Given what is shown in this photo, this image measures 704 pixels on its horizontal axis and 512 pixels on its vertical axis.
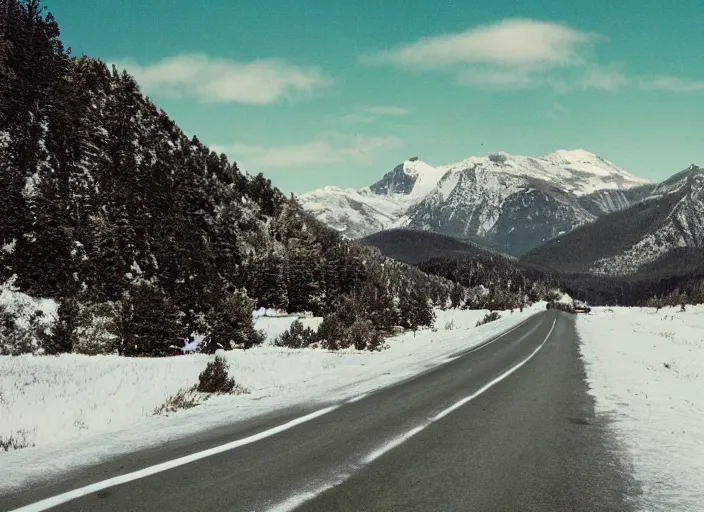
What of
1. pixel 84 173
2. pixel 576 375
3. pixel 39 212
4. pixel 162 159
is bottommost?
pixel 576 375

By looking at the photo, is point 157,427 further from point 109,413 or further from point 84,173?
point 84,173

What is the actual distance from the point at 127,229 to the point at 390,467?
43.8 m

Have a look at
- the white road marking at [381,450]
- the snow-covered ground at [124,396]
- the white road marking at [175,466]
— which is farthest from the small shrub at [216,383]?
the white road marking at [381,450]

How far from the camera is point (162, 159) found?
2311 inches

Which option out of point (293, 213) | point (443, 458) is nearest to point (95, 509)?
point (443, 458)

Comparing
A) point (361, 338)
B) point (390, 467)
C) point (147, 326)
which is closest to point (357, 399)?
point (390, 467)

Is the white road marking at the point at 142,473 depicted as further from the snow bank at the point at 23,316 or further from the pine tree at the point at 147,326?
the snow bank at the point at 23,316

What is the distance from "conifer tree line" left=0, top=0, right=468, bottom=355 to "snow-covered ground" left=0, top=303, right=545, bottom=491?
8.12 meters

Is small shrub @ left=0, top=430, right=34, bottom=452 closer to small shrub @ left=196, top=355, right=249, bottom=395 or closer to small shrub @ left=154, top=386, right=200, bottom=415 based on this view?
small shrub @ left=154, top=386, right=200, bottom=415

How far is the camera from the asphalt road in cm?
440

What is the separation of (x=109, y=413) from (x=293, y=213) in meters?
69.8

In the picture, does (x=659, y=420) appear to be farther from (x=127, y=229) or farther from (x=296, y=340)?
(x=127, y=229)

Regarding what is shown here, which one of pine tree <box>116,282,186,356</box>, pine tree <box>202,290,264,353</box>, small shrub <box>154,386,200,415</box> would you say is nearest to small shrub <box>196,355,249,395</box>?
small shrub <box>154,386,200,415</box>

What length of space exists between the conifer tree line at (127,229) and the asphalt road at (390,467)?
1765 centimetres
